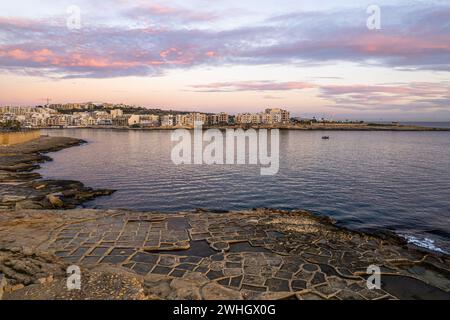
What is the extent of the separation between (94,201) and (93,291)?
17.7m

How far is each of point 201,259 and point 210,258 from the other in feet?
1.09

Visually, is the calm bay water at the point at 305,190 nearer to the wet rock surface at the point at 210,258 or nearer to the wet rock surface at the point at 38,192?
the wet rock surface at the point at 38,192

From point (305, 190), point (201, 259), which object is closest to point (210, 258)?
point (201, 259)

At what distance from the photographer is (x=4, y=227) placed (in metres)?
14.5

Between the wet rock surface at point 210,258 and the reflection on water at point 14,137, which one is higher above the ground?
the reflection on water at point 14,137

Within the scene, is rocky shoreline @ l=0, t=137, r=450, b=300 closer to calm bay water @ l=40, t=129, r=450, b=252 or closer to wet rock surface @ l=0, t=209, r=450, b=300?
wet rock surface @ l=0, t=209, r=450, b=300

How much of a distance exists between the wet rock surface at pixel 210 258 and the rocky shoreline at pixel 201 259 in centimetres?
3

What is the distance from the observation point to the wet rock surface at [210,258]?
918cm

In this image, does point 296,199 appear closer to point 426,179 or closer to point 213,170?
point 213,170

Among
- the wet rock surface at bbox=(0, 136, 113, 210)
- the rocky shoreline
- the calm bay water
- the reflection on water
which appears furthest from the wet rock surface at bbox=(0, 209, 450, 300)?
the reflection on water

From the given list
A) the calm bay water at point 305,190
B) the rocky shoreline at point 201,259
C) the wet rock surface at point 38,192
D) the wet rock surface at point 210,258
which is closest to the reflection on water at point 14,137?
the calm bay water at point 305,190

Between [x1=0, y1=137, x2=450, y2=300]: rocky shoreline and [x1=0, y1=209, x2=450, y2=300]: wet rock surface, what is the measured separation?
33 mm

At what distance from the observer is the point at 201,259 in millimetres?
11547
